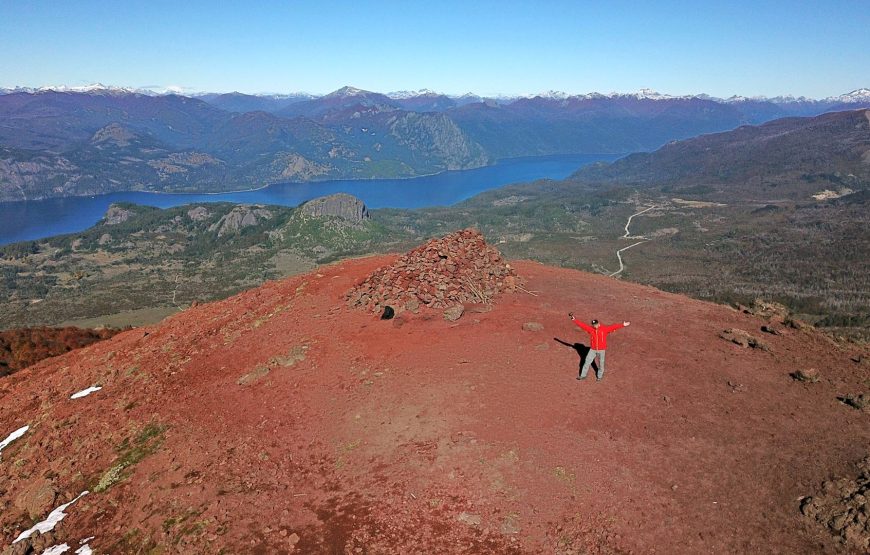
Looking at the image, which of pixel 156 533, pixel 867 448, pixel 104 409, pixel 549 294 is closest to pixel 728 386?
pixel 867 448

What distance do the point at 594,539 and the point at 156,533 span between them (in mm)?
13118

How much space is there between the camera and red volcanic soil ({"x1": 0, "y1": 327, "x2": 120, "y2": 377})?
39000 millimetres

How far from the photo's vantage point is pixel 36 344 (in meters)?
41.8

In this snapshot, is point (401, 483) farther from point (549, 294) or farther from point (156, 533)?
point (549, 294)

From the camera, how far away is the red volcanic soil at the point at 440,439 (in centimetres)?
1462

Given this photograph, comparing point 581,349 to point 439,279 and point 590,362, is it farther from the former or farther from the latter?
point 439,279

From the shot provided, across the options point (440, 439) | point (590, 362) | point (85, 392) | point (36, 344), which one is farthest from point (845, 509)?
point (36, 344)

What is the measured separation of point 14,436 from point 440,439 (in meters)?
20.6

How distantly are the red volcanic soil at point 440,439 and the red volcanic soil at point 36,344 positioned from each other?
12977 mm

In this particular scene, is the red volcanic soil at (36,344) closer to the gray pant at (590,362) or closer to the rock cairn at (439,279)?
the rock cairn at (439,279)

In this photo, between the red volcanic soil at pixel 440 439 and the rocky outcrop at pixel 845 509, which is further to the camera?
the red volcanic soil at pixel 440 439

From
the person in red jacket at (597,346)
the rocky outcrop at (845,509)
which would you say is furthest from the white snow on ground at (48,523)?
the rocky outcrop at (845,509)

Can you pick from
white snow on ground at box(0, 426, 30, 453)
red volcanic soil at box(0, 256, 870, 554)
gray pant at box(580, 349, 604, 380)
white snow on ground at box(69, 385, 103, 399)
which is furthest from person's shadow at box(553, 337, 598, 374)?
white snow on ground at box(0, 426, 30, 453)

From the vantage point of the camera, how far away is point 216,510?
52.4ft
